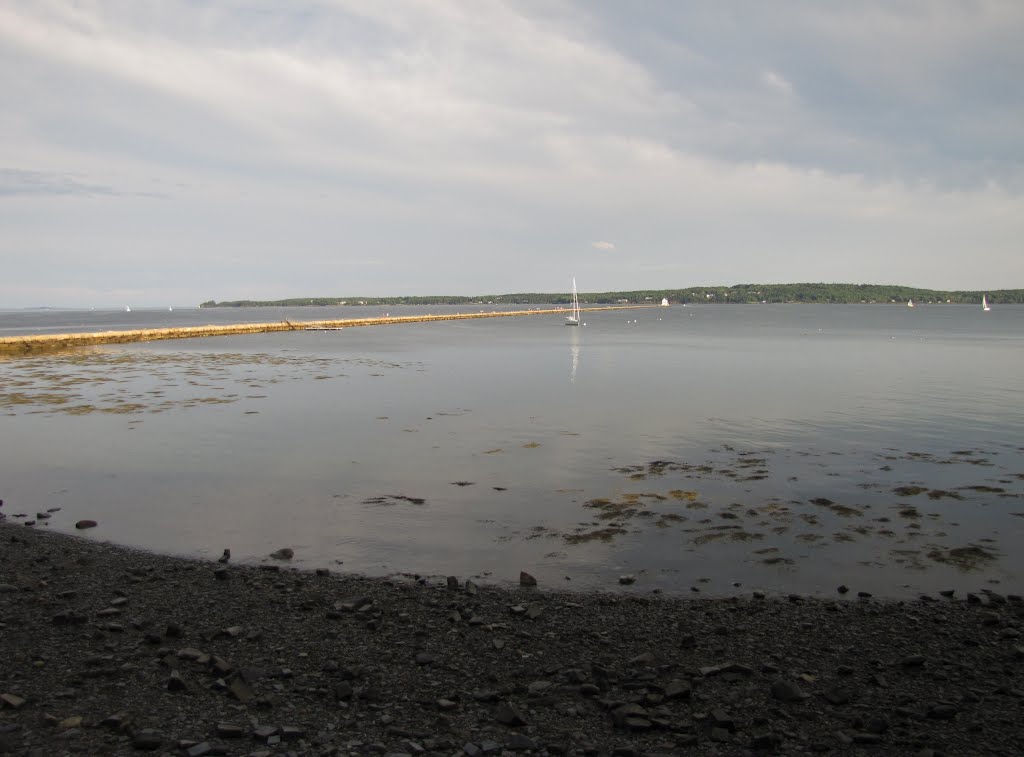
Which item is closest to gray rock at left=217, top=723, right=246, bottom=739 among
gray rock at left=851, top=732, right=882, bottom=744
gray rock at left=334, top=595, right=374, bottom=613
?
gray rock at left=334, top=595, right=374, bottom=613

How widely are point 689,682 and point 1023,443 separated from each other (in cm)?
2065

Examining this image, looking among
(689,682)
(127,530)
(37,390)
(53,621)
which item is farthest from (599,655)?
(37,390)

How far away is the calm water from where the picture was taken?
40.1ft

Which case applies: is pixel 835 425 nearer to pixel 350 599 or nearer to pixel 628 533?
pixel 628 533

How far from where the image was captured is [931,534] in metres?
13.4

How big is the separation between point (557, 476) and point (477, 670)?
1077 cm

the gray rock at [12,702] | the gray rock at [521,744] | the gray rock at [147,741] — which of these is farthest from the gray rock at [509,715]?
the gray rock at [12,702]

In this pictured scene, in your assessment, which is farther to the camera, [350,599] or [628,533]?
[628,533]

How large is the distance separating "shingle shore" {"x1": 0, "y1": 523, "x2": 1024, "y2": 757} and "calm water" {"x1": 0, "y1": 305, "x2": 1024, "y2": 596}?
147 centimetres

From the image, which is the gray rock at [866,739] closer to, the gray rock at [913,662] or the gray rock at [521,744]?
the gray rock at [913,662]

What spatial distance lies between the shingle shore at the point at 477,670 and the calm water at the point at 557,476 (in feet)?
4.84

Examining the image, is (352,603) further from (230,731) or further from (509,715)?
(509,715)

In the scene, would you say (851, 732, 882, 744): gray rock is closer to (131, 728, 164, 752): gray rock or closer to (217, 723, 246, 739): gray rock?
(217, 723, 246, 739): gray rock

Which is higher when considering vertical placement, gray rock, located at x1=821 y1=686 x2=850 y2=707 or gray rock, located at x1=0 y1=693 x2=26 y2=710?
gray rock, located at x1=0 y1=693 x2=26 y2=710
